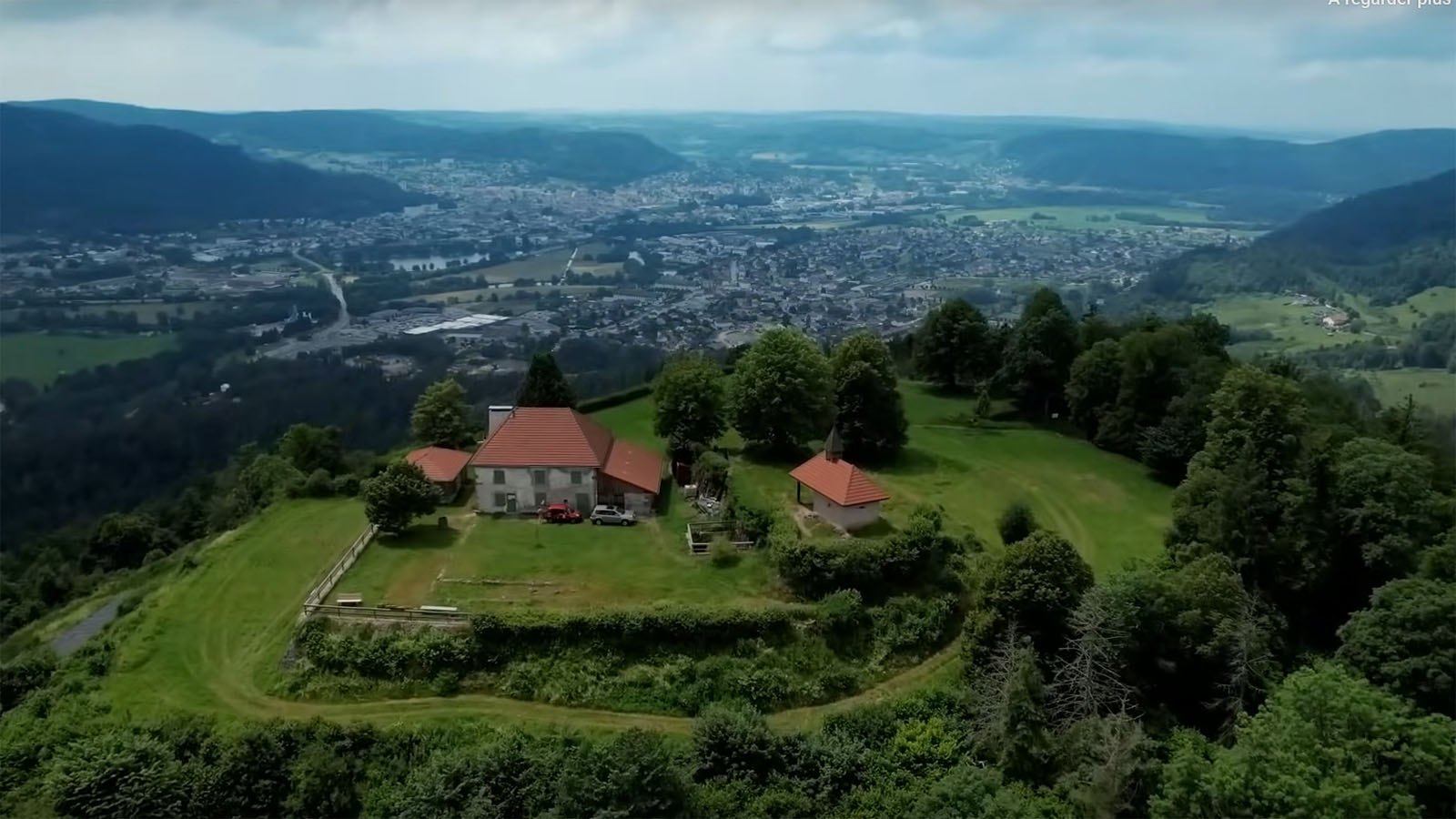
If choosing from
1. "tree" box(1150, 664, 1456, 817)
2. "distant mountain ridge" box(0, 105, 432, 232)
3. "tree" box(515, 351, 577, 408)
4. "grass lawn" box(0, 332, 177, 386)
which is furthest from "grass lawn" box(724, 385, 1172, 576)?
"distant mountain ridge" box(0, 105, 432, 232)

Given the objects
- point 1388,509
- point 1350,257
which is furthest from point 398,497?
point 1350,257

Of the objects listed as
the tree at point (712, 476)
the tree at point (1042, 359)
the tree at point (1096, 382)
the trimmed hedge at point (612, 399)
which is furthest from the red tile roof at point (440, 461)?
the tree at point (1096, 382)

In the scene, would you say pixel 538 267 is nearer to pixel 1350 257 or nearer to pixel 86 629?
pixel 1350 257

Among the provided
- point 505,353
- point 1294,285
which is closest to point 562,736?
A: point 505,353

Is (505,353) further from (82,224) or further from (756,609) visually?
(82,224)

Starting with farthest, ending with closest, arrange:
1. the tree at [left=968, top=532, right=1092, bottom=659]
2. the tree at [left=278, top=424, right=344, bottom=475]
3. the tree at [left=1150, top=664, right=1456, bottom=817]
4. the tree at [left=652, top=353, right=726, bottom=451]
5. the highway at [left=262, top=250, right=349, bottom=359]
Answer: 1. the highway at [left=262, top=250, right=349, bottom=359]
2. the tree at [left=278, top=424, right=344, bottom=475]
3. the tree at [left=652, top=353, right=726, bottom=451]
4. the tree at [left=968, top=532, right=1092, bottom=659]
5. the tree at [left=1150, top=664, right=1456, bottom=817]

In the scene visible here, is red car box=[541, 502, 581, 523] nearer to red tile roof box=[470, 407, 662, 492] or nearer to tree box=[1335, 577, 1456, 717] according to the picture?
red tile roof box=[470, 407, 662, 492]

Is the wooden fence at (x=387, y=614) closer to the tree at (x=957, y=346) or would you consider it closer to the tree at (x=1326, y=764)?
the tree at (x=1326, y=764)
